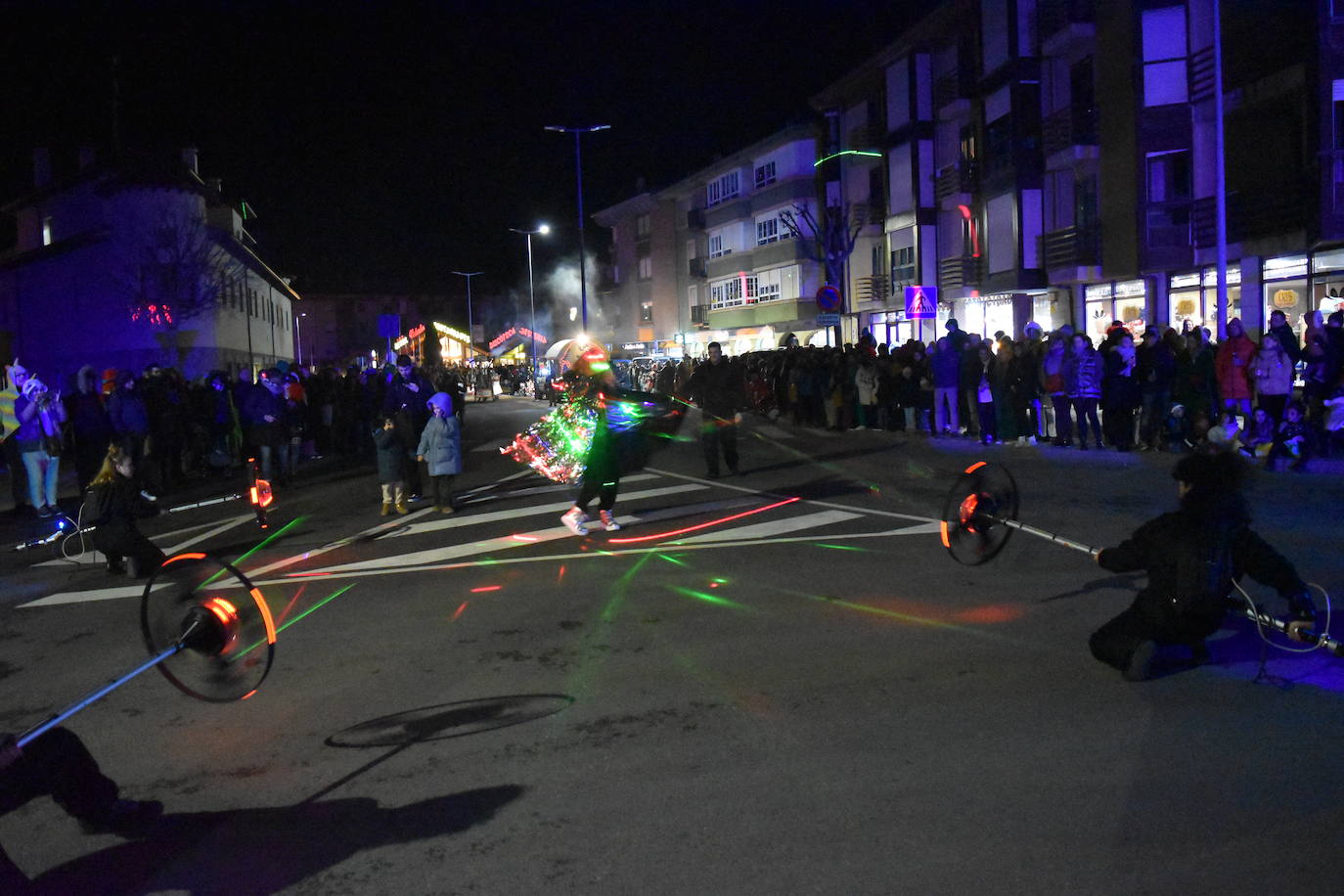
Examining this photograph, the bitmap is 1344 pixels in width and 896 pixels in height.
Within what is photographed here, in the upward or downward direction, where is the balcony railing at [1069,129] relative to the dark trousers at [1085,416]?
upward

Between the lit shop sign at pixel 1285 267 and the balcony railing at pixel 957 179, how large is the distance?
15.4 metres

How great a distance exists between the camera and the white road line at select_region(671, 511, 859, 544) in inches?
424

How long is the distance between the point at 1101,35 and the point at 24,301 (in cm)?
3646

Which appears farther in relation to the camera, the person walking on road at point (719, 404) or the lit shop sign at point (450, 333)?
the lit shop sign at point (450, 333)

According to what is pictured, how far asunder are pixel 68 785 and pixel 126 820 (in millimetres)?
289

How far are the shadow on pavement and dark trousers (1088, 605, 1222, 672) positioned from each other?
122 inches

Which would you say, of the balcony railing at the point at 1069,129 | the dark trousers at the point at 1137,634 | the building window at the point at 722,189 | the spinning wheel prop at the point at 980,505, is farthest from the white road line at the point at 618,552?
the building window at the point at 722,189

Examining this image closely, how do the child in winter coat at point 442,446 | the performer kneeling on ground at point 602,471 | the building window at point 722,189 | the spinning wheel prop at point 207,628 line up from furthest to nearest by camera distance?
the building window at point 722,189
the child in winter coat at point 442,446
the performer kneeling on ground at point 602,471
the spinning wheel prop at point 207,628

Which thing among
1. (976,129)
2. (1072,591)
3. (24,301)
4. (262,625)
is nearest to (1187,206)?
(976,129)

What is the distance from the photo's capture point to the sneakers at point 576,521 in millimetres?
11227

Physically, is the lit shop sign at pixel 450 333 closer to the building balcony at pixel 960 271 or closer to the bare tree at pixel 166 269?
the bare tree at pixel 166 269

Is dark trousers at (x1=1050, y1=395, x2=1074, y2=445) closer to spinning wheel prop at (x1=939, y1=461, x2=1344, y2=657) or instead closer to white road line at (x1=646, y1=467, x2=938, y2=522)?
white road line at (x1=646, y1=467, x2=938, y2=522)

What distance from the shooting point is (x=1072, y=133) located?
3184 cm

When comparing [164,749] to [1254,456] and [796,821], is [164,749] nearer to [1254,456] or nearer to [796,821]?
[796,821]
